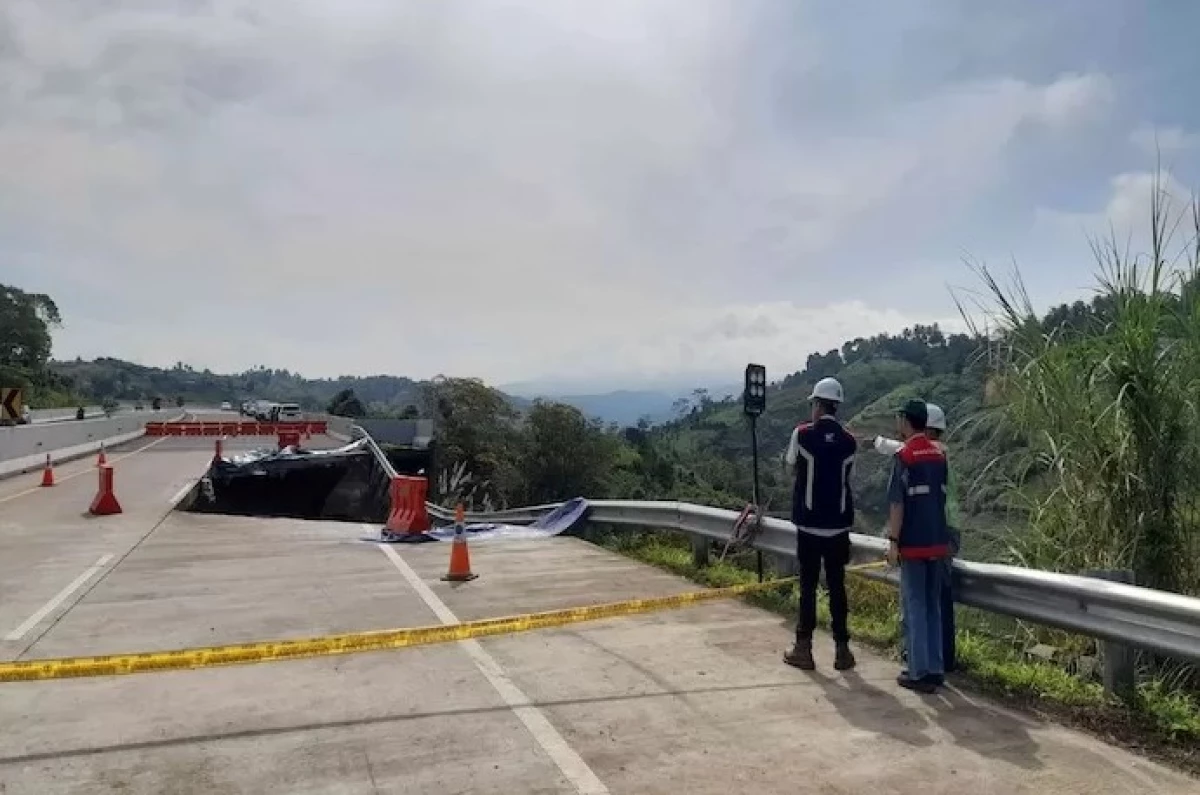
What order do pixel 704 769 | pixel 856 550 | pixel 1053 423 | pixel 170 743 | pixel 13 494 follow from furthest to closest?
pixel 13 494
pixel 856 550
pixel 1053 423
pixel 170 743
pixel 704 769

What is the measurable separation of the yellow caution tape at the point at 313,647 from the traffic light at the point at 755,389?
1960 millimetres

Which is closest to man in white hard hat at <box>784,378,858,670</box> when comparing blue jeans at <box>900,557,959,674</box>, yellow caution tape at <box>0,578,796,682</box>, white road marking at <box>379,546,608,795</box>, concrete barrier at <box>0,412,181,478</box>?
blue jeans at <box>900,557,959,674</box>

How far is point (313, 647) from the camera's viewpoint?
21.8 feet

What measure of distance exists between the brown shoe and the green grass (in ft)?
2.51

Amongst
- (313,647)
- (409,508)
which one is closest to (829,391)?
(313,647)

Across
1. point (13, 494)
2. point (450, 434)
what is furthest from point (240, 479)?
point (450, 434)

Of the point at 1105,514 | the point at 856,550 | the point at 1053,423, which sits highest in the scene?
the point at 1053,423

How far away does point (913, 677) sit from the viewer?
234 inches

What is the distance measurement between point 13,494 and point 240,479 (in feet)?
16.3

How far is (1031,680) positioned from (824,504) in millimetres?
1639

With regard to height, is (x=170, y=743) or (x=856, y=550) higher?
(x=856, y=550)

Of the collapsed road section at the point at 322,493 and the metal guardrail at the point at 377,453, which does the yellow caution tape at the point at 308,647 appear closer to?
the collapsed road section at the point at 322,493

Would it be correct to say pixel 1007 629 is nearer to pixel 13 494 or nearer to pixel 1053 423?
pixel 1053 423

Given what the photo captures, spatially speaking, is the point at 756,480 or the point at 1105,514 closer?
the point at 1105,514
